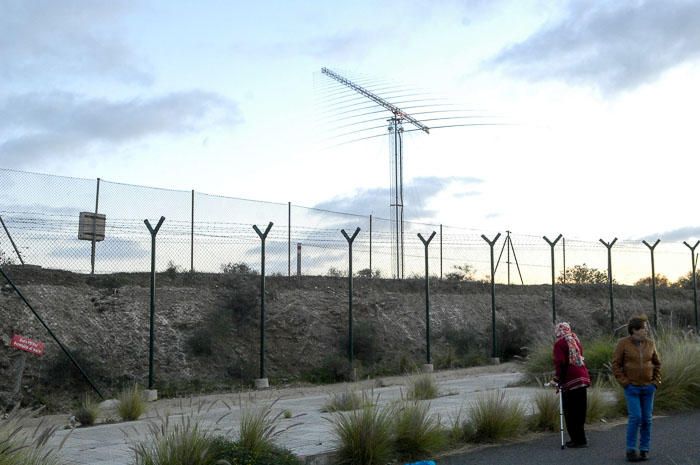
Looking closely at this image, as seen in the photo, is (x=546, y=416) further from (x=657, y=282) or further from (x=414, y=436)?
(x=657, y=282)

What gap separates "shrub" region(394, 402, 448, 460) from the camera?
29.2 ft

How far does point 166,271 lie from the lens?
24.2 m

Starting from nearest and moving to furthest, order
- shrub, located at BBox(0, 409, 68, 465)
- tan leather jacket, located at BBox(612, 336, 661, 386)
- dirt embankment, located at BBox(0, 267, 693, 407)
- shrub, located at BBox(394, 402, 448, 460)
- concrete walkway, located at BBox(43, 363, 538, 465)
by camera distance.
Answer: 1. shrub, located at BBox(0, 409, 68, 465)
2. concrete walkway, located at BBox(43, 363, 538, 465)
3. tan leather jacket, located at BBox(612, 336, 661, 386)
4. shrub, located at BBox(394, 402, 448, 460)
5. dirt embankment, located at BBox(0, 267, 693, 407)

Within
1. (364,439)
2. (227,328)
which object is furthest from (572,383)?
(227,328)

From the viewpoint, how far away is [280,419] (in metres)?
10.8

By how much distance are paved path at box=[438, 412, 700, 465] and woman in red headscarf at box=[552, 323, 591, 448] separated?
0.25 m

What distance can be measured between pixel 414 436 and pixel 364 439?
2.68 ft

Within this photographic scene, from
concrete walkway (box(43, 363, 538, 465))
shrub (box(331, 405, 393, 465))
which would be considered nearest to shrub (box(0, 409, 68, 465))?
concrete walkway (box(43, 363, 538, 465))

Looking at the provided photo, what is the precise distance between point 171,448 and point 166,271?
17613 millimetres

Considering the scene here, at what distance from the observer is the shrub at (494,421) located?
997cm

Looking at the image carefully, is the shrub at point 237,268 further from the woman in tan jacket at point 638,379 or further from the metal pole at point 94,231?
the woman in tan jacket at point 638,379

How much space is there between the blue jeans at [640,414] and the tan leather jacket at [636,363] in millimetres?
81

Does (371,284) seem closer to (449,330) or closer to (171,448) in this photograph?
(449,330)

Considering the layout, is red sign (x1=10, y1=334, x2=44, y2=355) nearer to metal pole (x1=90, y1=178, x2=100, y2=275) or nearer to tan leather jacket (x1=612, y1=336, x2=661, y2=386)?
metal pole (x1=90, y1=178, x2=100, y2=275)
